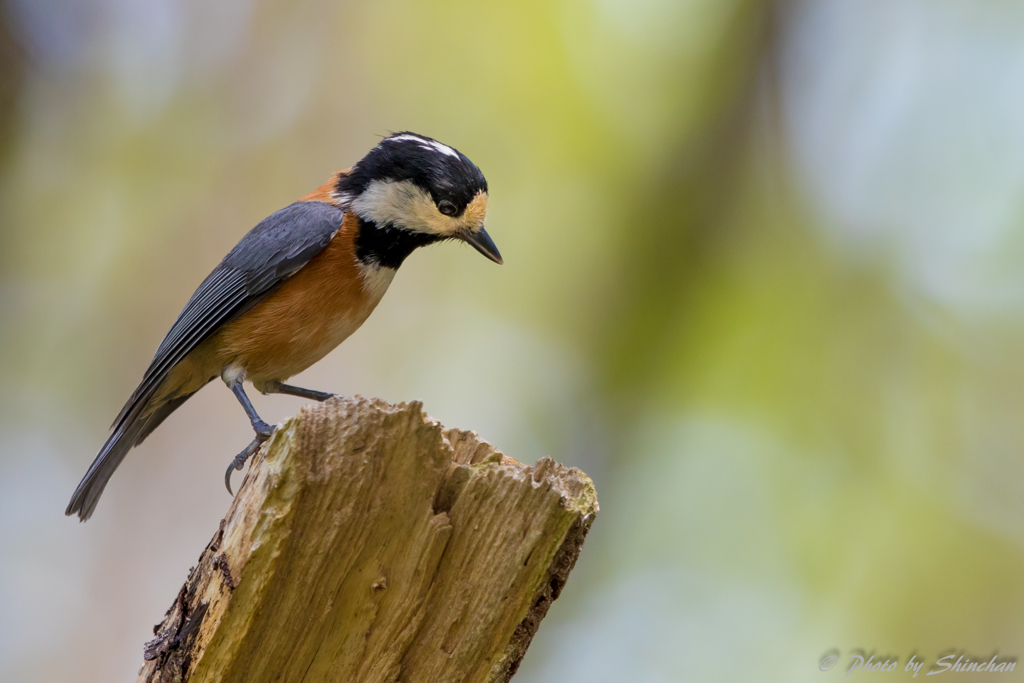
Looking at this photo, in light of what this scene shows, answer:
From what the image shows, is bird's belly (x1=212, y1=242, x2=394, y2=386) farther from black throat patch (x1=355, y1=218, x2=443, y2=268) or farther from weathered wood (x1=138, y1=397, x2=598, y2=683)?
weathered wood (x1=138, y1=397, x2=598, y2=683)

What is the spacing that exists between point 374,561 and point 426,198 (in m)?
2.03

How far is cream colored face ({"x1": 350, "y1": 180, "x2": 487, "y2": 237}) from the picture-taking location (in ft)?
Result: 12.1

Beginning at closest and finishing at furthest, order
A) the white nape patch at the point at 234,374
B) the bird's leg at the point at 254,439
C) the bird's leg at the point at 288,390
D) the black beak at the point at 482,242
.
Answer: the bird's leg at the point at 254,439
the white nape patch at the point at 234,374
the black beak at the point at 482,242
the bird's leg at the point at 288,390

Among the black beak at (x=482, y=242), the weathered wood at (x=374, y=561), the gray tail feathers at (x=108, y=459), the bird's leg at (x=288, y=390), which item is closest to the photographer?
the weathered wood at (x=374, y=561)

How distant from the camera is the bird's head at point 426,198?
12.0 feet

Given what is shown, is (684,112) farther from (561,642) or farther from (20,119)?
(20,119)

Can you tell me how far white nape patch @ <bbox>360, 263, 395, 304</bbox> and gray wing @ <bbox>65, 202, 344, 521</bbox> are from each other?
234mm

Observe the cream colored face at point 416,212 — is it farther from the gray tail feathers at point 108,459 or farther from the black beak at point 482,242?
the gray tail feathers at point 108,459

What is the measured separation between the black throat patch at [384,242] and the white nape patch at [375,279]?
0.02 metres

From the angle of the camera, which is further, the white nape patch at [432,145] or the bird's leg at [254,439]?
the white nape patch at [432,145]

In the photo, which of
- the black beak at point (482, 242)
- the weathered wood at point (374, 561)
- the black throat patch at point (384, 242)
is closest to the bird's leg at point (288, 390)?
the black throat patch at point (384, 242)

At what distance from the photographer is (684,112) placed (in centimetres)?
608

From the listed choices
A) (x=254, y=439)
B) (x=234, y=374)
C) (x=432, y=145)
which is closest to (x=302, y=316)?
(x=234, y=374)

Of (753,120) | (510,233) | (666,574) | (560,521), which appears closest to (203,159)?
(510,233)
